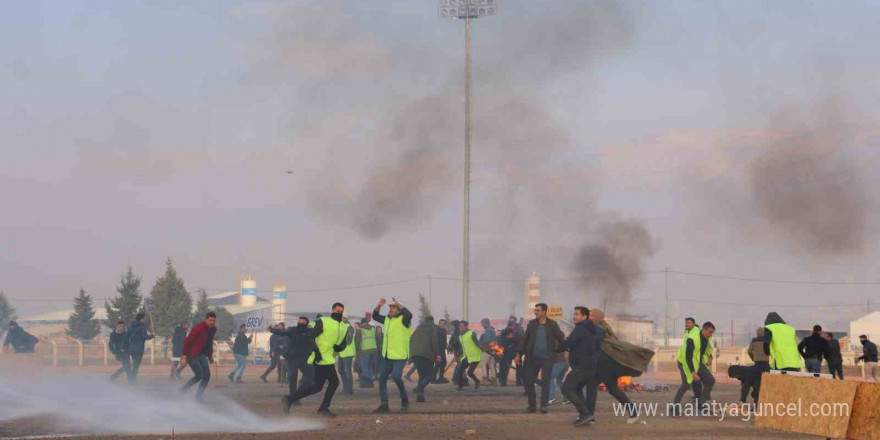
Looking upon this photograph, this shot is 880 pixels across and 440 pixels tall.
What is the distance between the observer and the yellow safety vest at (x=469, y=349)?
2552cm

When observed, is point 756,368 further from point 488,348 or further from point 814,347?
point 488,348

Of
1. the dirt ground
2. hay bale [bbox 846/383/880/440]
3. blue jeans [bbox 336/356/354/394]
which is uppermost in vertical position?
hay bale [bbox 846/383/880/440]

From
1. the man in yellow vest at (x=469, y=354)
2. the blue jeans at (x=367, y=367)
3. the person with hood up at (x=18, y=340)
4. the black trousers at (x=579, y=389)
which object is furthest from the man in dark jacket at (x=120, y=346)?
the black trousers at (x=579, y=389)

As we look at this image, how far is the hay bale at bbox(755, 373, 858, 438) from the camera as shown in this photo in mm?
9656

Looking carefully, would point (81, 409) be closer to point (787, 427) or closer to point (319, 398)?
point (319, 398)

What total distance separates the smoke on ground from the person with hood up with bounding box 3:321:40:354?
2.45 metres

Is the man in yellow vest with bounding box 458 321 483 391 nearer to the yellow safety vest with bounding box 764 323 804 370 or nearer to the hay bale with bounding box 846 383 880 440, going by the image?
the yellow safety vest with bounding box 764 323 804 370

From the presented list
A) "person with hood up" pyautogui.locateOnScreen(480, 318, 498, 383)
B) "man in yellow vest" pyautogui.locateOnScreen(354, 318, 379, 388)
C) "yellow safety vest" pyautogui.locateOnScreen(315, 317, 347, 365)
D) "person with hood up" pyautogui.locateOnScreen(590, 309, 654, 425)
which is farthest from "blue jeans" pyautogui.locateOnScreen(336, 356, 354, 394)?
"person with hood up" pyautogui.locateOnScreen(590, 309, 654, 425)

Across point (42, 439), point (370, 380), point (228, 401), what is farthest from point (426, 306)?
point (42, 439)

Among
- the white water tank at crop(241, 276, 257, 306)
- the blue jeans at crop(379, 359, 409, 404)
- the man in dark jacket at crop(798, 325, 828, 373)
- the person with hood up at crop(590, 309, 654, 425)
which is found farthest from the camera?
the white water tank at crop(241, 276, 257, 306)

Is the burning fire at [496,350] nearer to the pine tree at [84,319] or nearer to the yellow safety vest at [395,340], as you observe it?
the yellow safety vest at [395,340]

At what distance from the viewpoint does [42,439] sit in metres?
12.5

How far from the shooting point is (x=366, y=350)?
2675 cm

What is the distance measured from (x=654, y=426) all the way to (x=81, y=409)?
29.4 feet
